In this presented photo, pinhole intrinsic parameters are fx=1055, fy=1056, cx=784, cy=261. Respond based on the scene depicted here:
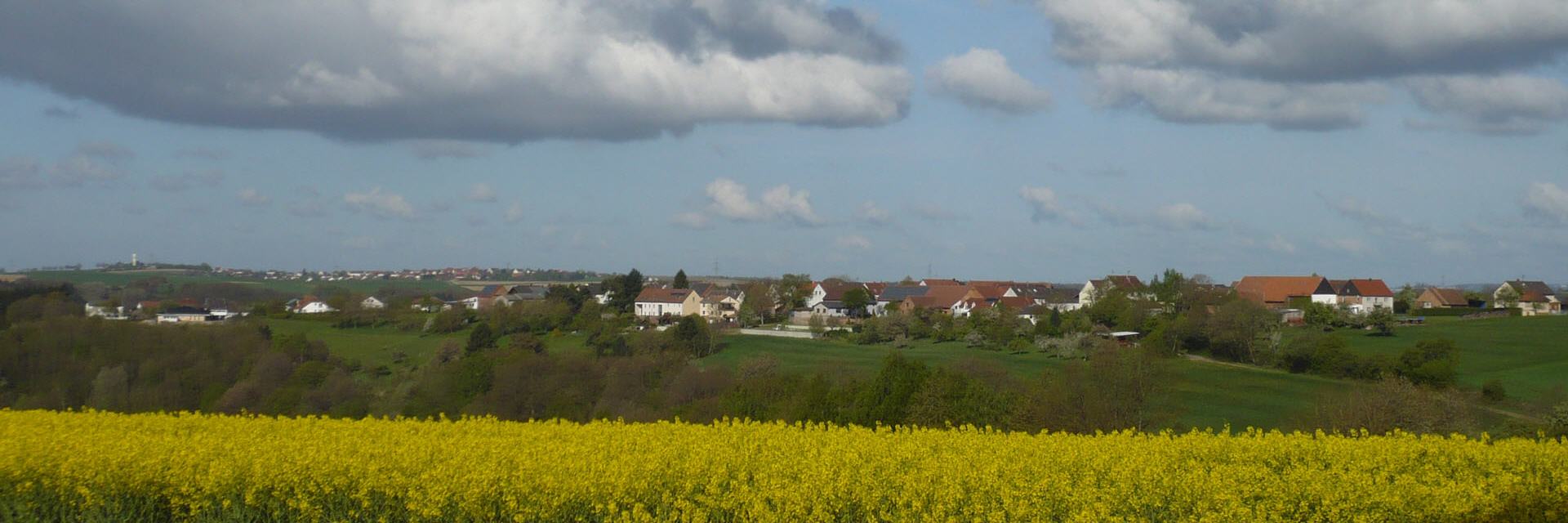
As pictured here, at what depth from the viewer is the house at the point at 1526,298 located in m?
97.6

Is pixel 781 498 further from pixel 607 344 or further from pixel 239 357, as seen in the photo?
pixel 607 344

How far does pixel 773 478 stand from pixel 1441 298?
411 feet

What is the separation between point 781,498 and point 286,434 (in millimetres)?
6492

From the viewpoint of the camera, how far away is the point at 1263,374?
191 ft

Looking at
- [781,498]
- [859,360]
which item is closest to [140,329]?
[859,360]

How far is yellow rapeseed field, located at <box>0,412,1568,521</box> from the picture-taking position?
912 centimetres

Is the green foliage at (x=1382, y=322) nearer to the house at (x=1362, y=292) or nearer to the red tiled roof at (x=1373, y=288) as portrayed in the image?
the house at (x=1362, y=292)

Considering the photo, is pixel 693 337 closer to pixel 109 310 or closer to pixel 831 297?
pixel 831 297

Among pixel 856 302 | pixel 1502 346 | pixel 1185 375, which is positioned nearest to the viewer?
pixel 1185 375

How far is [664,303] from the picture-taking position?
4252 inches

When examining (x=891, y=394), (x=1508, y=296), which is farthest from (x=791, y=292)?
(x=891, y=394)

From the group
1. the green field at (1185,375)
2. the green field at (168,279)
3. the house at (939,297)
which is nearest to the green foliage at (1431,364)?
the green field at (1185,375)

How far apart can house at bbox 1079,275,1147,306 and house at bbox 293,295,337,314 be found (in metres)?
69.8

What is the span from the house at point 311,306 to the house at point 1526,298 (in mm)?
103572
